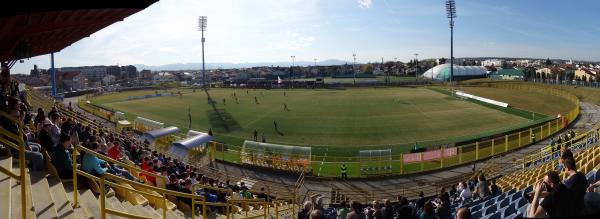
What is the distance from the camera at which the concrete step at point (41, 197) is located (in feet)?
16.1

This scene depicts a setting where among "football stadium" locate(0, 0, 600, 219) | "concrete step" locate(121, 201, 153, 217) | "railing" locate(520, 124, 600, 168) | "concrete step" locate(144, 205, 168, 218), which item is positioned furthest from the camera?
"railing" locate(520, 124, 600, 168)

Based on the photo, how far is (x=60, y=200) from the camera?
5.57 metres

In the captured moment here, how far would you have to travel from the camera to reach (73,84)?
118625 millimetres

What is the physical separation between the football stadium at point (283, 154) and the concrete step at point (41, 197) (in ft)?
0.08

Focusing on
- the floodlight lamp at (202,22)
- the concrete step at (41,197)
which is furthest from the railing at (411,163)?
the floodlight lamp at (202,22)

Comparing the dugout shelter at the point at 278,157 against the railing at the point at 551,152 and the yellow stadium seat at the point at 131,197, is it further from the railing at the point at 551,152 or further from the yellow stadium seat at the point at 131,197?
the yellow stadium seat at the point at 131,197

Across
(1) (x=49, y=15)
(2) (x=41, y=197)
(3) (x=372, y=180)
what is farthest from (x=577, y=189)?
(3) (x=372, y=180)

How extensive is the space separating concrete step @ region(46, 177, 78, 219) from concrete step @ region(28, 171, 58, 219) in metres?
0.10

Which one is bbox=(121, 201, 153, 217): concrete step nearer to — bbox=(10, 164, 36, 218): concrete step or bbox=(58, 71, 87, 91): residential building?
bbox=(10, 164, 36, 218): concrete step

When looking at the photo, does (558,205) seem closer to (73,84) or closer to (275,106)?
(275,106)

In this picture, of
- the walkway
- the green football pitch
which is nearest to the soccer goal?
the walkway

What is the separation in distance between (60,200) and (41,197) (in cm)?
23

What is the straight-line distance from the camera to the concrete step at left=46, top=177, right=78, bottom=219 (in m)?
5.17

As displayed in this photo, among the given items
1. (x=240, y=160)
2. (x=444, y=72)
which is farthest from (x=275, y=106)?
(x=444, y=72)
